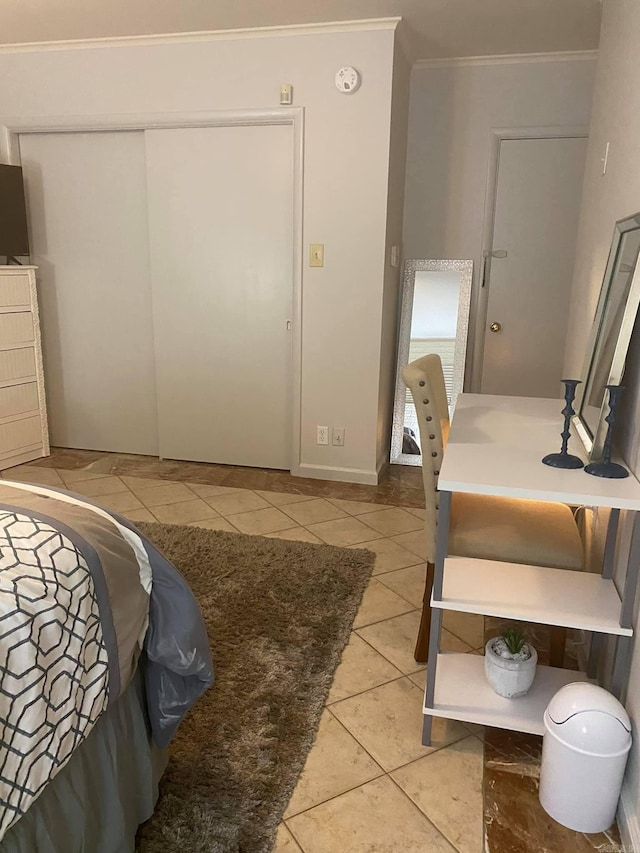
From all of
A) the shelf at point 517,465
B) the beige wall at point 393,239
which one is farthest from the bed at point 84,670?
the beige wall at point 393,239

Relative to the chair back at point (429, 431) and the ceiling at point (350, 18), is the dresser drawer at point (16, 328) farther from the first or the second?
the chair back at point (429, 431)

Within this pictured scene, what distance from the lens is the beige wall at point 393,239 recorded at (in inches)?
135

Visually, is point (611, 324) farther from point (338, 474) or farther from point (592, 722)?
point (338, 474)

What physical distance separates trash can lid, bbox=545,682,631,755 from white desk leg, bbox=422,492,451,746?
0.30 metres

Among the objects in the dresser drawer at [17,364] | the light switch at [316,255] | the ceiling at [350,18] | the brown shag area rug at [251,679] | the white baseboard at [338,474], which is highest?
Answer: the ceiling at [350,18]

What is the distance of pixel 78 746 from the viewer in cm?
117

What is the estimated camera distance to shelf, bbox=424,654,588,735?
5.34 feet

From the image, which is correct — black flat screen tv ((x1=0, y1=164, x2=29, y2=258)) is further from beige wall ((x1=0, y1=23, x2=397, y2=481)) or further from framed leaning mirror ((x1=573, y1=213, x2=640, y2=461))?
framed leaning mirror ((x1=573, y1=213, x2=640, y2=461))

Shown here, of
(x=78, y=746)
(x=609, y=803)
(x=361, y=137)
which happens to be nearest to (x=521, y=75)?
(x=361, y=137)

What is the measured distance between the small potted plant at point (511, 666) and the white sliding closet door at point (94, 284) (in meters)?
2.92

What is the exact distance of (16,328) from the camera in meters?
3.78

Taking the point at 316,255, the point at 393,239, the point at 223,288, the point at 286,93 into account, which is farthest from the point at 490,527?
the point at 286,93

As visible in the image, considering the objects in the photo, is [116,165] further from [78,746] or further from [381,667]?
[78,746]

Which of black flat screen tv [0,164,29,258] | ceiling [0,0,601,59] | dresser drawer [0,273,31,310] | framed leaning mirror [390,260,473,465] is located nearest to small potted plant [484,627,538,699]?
framed leaning mirror [390,260,473,465]
